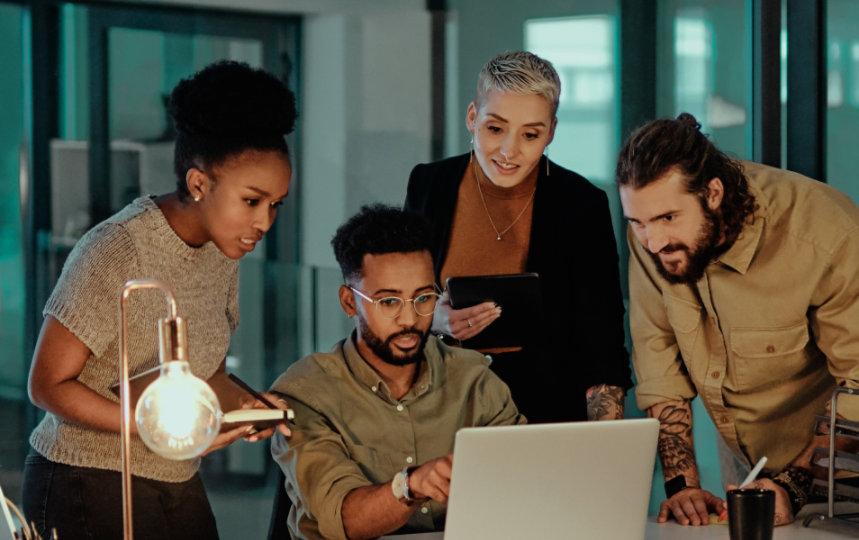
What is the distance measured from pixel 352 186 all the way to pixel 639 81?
116 centimetres

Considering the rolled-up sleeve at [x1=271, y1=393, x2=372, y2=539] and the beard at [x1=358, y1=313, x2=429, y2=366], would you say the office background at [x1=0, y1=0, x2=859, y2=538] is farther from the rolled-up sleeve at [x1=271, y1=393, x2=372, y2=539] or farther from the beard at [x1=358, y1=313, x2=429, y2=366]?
the rolled-up sleeve at [x1=271, y1=393, x2=372, y2=539]

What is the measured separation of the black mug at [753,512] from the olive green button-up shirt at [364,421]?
61cm

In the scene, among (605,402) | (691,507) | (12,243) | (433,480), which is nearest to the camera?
(433,480)

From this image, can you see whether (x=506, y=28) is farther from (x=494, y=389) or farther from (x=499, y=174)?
(x=494, y=389)

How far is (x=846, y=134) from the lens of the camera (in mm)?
3293

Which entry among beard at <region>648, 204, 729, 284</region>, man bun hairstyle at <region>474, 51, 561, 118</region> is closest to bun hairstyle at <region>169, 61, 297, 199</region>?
man bun hairstyle at <region>474, 51, 561, 118</region>

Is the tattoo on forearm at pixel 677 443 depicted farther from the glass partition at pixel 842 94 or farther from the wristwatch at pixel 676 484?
the glass partition at pixel 842 94

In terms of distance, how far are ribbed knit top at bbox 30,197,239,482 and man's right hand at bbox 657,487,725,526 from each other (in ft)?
2.96

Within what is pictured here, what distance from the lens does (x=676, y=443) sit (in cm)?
216

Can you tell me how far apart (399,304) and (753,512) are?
0.80m

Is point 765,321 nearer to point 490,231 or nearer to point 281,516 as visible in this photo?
point 490,231

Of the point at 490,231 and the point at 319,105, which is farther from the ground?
the point at 319,105

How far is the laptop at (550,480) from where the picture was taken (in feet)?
4.78

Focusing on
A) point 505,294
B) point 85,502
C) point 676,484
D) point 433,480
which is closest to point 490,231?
point 505,294
